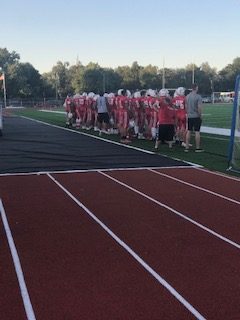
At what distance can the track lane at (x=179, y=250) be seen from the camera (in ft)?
15.0

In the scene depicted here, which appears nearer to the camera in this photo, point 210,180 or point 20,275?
point 20,275

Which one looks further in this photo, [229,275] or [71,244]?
[71,244]

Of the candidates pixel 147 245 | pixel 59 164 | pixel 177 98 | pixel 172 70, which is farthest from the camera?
pixel 172 70

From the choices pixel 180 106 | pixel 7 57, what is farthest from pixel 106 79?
pixel 180 106

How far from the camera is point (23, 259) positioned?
5613 millimetres

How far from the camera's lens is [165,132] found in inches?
629

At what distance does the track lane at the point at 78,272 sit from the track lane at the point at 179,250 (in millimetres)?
228

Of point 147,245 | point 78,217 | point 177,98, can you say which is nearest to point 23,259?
point 147,245

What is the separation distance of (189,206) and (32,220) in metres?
2.41

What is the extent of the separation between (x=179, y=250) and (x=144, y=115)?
13.7 meters

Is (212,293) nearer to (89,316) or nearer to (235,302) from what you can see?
(235,302)

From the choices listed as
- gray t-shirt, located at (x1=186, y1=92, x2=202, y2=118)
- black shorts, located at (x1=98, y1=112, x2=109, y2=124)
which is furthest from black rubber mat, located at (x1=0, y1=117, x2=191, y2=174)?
black shorts, located at (x1=98, y1=112, x2=109, y2=124)

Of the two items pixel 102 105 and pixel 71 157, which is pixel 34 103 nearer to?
pixel 102 105

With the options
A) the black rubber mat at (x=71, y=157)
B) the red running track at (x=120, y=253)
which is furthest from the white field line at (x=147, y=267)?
the black rubber mat at (x=71, y=157)
